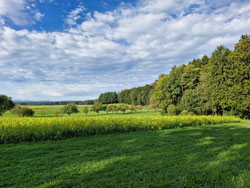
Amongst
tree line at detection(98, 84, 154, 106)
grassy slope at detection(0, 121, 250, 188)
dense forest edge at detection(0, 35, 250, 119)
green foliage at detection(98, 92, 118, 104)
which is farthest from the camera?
green foliage at detection(98, 92, 118, 104)

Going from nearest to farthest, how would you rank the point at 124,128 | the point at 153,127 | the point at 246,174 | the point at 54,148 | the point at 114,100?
the point at 246,174 → the point at 54,148 → the point at 124,128 → the point at 153,127 → the point at 114,100

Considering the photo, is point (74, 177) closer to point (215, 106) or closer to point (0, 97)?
point (215, 106)

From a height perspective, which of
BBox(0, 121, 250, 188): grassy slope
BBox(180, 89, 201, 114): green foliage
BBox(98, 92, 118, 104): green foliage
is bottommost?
BBox(0, 121, 250, 188): grassy slope

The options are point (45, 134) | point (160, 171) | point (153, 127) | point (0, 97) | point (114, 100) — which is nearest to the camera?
point (160, 171)

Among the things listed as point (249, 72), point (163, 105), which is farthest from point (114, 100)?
point (249, 72)

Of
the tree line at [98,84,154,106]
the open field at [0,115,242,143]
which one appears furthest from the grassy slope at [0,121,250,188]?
the tree line at [98,84,154,106]

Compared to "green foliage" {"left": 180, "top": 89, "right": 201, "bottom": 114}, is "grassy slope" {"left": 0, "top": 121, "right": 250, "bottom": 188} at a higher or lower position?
lower

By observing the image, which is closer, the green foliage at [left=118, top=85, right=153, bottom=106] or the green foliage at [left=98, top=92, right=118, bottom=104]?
the green foliage at [left=118, top=85, right=153, bottom=106]

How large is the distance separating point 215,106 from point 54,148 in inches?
941

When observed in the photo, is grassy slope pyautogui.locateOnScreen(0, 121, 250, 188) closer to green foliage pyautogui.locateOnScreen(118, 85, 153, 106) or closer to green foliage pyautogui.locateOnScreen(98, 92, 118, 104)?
green foliage pyautogui.locateOnScreen(118, 85, 153, 106)

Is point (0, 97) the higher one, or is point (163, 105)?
point (0, 97)

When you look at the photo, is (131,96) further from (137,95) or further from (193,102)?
(193,102)

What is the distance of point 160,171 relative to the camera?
340cm

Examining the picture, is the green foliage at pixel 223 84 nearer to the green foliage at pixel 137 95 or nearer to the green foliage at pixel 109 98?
the green foliage at pixel 137 95
